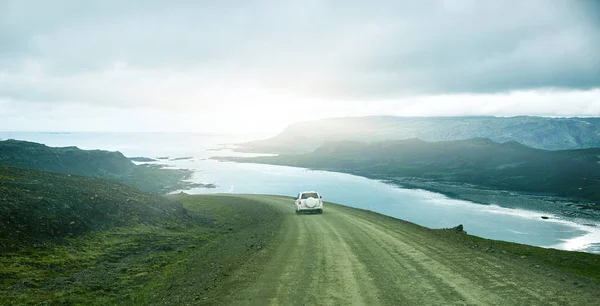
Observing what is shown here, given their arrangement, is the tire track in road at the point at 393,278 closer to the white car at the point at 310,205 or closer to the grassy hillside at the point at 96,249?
the grassy hillside at the point at 96,249

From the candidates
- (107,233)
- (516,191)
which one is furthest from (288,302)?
(516,191)

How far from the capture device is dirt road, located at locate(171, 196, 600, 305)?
30.5 feet

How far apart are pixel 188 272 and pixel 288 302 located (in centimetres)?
728

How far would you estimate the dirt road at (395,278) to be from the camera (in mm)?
9297

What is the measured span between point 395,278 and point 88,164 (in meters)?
143

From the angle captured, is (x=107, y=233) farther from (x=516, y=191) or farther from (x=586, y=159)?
(x=586, y=159)

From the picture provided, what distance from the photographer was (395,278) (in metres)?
11.1

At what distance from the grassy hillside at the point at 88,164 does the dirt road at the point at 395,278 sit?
109 m

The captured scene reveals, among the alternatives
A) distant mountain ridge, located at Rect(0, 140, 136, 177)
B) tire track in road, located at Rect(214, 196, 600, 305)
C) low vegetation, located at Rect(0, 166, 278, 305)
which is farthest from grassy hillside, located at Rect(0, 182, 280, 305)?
distant mountain ridge, located at Rect(0, 140, 136, 177)

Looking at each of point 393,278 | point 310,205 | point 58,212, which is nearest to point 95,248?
point 58,212

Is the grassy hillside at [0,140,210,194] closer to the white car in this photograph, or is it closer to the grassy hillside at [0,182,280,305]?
the grassy hillside at [0,182,280,305]

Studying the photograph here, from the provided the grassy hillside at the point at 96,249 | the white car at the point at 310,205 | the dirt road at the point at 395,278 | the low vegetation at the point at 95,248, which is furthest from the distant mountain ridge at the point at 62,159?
Result: the dirt road at the point at 395,278

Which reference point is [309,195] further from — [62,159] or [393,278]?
[62,159]

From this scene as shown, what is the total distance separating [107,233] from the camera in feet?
70.4
